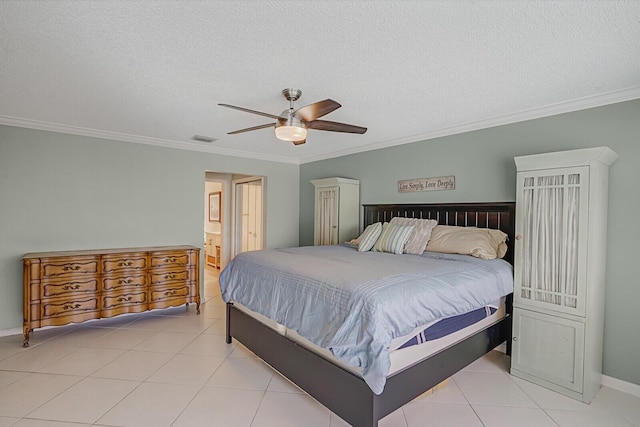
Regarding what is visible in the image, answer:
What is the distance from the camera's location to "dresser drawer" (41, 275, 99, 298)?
3.31 metres

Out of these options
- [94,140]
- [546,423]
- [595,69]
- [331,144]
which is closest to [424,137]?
[331,144]

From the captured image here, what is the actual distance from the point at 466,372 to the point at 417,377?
1077 millimetres

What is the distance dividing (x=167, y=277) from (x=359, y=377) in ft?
10.2

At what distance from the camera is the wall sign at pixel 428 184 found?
3.65m

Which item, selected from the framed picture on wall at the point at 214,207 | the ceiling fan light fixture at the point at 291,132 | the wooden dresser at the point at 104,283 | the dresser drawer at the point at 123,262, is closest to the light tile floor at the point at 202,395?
the wooden dresser at the point at 104,283

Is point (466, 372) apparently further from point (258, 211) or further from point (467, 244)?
point (258, 211)

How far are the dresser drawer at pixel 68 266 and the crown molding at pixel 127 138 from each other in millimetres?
1495

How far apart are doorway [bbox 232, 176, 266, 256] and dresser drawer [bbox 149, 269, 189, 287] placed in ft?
5.26

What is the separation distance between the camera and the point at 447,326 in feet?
7.13

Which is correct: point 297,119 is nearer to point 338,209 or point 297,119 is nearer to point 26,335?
point 338,209

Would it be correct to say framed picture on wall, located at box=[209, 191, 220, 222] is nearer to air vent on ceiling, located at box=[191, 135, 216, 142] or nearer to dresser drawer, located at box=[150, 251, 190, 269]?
air vent on ceiling, located at box=[191, 135, 216, 142]

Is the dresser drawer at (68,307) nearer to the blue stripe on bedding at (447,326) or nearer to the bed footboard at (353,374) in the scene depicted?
the bed footboard at (353,374)

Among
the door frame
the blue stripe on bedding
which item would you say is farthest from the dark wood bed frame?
the door frame

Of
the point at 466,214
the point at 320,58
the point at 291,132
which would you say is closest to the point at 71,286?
the point at 291,132
